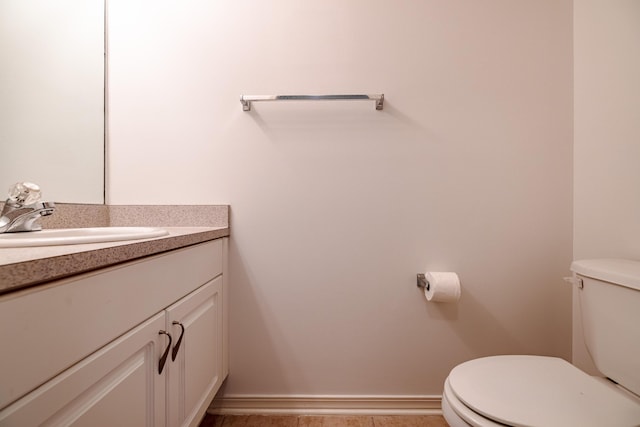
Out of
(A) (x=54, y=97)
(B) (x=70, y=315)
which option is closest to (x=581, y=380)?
(B) (x=70, y=315)

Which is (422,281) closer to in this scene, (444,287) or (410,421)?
(444,287)

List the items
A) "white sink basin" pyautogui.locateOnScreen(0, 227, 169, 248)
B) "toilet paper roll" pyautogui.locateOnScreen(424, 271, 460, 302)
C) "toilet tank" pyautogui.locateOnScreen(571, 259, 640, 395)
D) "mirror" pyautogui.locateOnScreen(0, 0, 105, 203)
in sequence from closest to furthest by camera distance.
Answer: "white sink basin" pyautogui.locateOnScreen(0, 227, 169, 248), "toilet tank" pyautogui.locateOnScreen(571, 259, 640, 395), "mirror" pyautogui.locateOnScreen(0, 0, 105, 203), "toilet paper roll" pyautogui.locateOnScreen(424, 271, 460, 302)

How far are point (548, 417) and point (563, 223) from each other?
90 centimetres

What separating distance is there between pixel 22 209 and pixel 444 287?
4.73 ft

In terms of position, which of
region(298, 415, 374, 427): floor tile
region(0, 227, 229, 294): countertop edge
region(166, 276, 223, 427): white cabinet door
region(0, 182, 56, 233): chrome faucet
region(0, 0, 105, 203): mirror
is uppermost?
region(0, 0, 105, 203): mirror

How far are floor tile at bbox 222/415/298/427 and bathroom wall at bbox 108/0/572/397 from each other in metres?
0.11

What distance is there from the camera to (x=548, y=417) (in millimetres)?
611

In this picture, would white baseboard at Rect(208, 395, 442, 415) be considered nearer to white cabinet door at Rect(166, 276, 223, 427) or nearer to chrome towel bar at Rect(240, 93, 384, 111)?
white cabinet door at Rect(166, 276, 223, 427)

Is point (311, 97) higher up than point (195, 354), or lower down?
higher up

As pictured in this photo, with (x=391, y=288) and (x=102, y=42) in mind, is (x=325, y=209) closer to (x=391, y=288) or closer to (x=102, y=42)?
(x=391, y=288)

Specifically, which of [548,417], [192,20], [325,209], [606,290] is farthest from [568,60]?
[192,20]

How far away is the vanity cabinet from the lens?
0.39 m

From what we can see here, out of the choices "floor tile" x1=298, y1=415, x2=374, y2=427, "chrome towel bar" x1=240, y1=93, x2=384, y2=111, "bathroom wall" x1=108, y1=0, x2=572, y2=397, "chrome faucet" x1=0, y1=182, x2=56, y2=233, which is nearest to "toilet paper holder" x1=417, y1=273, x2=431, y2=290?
"bathroom wall" x1=108, y1=0, x2=572, y2=397

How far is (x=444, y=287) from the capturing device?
106 cm
